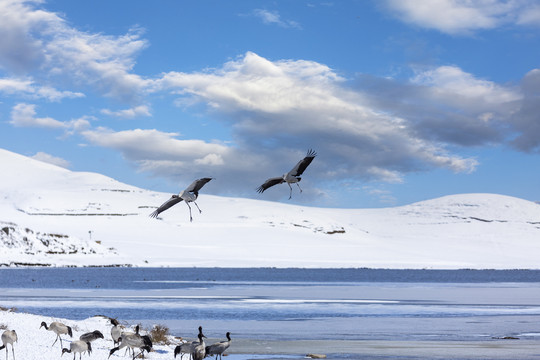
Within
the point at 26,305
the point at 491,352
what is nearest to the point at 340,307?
the point at 26,305

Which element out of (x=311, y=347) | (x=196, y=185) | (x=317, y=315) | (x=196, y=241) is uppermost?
(x=196, y=241)

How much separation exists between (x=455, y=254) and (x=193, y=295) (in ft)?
427

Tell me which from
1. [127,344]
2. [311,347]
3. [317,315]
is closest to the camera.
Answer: [127,344]

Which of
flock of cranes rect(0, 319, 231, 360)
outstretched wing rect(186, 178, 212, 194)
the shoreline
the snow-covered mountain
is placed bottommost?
the shoreline

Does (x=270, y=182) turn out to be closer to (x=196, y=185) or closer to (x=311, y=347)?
(x=196, y=185)

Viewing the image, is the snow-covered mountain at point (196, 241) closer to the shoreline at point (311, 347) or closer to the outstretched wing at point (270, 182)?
the shoreline at point (311, 347)

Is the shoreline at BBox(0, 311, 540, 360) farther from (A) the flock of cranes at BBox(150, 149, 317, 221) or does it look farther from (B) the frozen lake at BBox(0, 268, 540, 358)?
(A) the flock of cranes at BBox(150, 149, 317, 221)

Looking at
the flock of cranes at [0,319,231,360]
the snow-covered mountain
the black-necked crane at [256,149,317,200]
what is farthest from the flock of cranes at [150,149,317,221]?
A: the snow-covered mountain

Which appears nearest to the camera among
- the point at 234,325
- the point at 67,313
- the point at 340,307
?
the point at 234,325

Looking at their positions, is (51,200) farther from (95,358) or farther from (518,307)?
(95,358)

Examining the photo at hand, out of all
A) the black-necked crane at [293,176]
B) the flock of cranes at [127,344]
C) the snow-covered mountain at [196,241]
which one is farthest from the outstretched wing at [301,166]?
the snow-covered mountain at [196,241]

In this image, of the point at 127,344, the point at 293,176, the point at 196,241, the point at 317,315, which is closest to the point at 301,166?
the point at 293,176

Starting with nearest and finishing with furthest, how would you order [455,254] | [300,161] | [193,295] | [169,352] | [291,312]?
[300,161] → [169,352] → [291,312] → [193,295] → [455,254]

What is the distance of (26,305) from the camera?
46.1 meters
